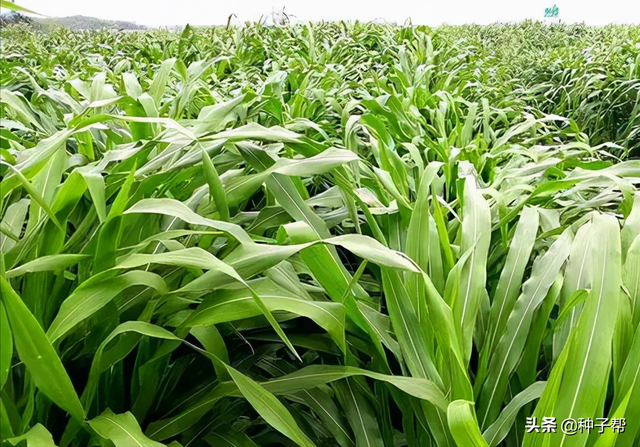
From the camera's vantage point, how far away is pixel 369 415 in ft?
2.02

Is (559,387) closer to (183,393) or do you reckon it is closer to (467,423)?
(467,423)

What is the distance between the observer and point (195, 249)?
0.54 meters

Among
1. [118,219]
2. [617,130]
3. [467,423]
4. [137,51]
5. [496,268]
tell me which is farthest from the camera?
[137,51]

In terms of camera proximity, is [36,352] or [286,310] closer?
[36,352]

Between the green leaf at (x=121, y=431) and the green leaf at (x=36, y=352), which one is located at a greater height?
the green leaf at (x=36, y=352)

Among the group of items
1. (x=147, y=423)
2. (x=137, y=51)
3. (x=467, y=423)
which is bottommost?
(x=147, y=423)

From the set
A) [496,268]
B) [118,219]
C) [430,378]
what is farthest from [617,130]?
[118,219]

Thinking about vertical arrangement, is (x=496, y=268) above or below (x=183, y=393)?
above

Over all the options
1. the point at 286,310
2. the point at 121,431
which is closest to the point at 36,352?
the point at 121,431

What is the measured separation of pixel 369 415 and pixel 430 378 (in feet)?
0.29

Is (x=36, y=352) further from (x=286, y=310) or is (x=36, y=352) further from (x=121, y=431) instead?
(x=286, y=310)

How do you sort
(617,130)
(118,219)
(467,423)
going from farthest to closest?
(617,130)
(118,219)
(467,423)

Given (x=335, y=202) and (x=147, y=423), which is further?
(x=335, y=202)

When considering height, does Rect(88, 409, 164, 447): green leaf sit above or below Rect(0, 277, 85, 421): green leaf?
below
